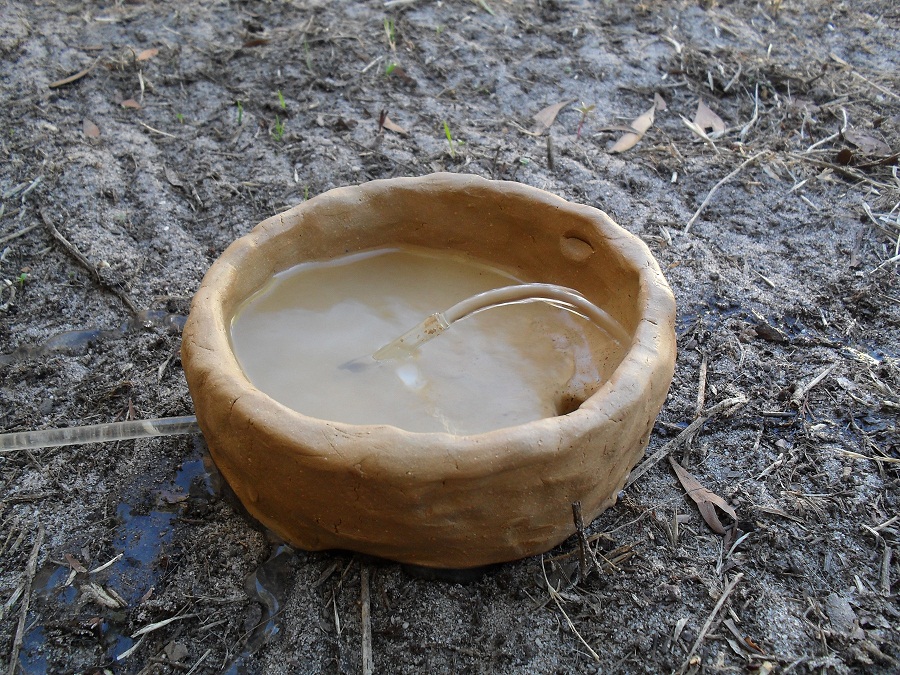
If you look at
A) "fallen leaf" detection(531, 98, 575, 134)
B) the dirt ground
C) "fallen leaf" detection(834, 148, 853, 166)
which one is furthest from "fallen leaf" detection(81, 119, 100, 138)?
"fallen leaf" detection(834, 148, 853, 166)

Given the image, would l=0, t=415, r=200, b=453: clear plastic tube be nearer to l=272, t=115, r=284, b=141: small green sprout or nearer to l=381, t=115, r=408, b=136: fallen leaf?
l=272, t=115, r=284, b=141: small green sprout

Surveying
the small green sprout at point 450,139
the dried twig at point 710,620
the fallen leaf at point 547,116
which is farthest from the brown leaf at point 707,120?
the dried twig at point 710,620

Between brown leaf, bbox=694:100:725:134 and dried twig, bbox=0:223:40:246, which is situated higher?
brown leaf, bbox=694:100:725:134

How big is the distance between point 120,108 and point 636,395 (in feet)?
9.27

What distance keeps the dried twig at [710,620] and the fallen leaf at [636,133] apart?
79.8 inches

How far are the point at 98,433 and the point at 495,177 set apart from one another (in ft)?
5.97

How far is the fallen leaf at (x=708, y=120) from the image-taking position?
11.3ft

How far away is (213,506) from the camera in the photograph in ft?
6.57

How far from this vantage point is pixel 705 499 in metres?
2.06

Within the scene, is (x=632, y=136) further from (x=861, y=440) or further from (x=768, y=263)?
(x=861, y=440)

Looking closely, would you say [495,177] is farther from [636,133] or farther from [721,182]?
[721,182]

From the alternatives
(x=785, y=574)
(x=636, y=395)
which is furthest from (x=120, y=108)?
(x=785, y=574)

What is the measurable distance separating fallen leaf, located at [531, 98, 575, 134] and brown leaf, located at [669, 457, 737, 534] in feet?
6.11

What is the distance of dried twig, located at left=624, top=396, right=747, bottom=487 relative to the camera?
2.13m
